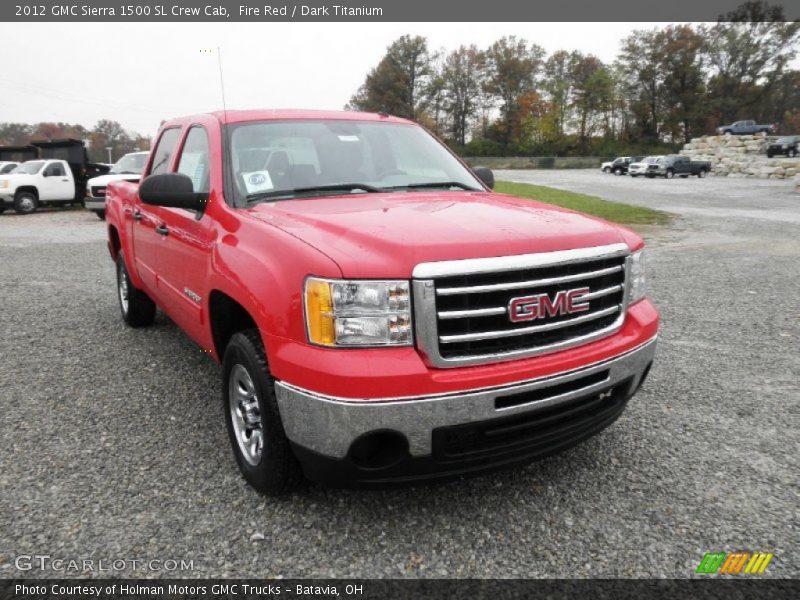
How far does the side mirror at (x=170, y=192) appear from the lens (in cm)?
323

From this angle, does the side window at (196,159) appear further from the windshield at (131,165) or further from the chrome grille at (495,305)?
the windshield at (131,165)

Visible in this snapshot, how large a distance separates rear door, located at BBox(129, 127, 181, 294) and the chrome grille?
2411 millimetres

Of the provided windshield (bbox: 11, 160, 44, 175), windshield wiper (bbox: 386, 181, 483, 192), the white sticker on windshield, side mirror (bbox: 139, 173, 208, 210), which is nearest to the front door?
side mirror (bbox: 139, 173, 208, 210)

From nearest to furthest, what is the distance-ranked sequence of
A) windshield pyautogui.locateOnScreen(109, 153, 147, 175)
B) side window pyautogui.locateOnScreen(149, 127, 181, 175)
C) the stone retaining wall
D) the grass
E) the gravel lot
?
the gravel lot → side window pyautogui.locateOnScreen(149, 127, 181, 175) → the grass → windshield pyautogui.locateOnScreen(109, 153, 147, 175) → the stone retaining wall

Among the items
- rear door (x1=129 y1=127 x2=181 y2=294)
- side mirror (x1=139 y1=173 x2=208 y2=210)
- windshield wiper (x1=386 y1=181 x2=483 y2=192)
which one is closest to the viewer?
side mirror (x1=139 y1=173 x2=208 y2=210)

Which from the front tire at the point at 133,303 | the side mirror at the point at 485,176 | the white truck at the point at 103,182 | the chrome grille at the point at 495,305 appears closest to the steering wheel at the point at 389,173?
the side mirror at the point at 485,176

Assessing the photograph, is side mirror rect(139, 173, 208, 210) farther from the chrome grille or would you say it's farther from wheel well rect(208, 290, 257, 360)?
the chrome grille

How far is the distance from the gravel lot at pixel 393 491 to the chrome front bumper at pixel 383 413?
0.52 metres

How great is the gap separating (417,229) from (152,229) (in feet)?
8.51

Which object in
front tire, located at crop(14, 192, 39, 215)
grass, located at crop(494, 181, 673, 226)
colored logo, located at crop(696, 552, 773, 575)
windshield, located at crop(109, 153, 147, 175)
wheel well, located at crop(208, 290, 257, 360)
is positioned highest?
windshield, located at crop(109, 153, 147, 175)

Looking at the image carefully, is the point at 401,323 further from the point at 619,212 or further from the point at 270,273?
the point at 619,212

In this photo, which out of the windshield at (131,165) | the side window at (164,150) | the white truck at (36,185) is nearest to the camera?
the side window at (164,150)

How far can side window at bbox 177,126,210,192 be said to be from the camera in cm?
362

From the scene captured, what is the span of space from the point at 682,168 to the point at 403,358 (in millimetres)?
45249
